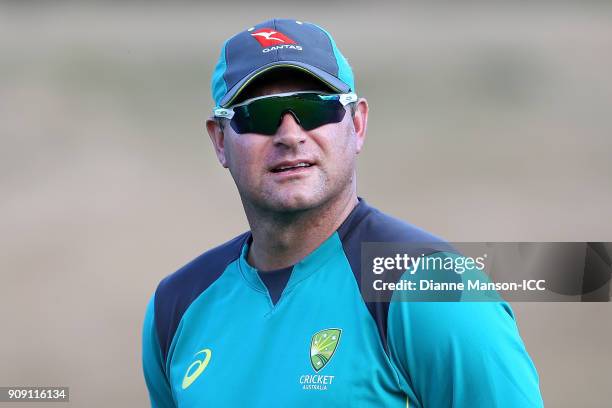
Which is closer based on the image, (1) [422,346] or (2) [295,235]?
(1) [422,346]

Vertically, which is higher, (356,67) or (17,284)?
(356,67)

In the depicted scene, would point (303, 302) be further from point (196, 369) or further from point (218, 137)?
point (218, 137)

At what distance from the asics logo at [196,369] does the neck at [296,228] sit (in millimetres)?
308

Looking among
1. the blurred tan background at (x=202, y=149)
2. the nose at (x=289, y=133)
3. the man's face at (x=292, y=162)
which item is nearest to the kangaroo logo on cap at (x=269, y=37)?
the man's face at (x=292, y=162)

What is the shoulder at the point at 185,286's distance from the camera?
292 centimetres

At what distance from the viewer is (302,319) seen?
100.0 inches

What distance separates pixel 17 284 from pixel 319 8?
4717 mm

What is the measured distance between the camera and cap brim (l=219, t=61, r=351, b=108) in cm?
265

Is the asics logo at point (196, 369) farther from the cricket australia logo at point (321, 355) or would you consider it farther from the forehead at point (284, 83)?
the forehead at point (284, 83)

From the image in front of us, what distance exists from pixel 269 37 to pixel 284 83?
0.16 m

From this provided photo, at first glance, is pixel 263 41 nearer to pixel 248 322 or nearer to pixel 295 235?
pixel 295 235

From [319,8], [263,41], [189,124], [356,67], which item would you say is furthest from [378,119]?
[263,41]

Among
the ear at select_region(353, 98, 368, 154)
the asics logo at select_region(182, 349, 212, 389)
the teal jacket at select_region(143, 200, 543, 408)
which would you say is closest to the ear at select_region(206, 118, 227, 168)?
the teal jacket at select_region(143, 200, 543, 408)

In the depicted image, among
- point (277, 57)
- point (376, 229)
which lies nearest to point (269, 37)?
point (277, 57)
